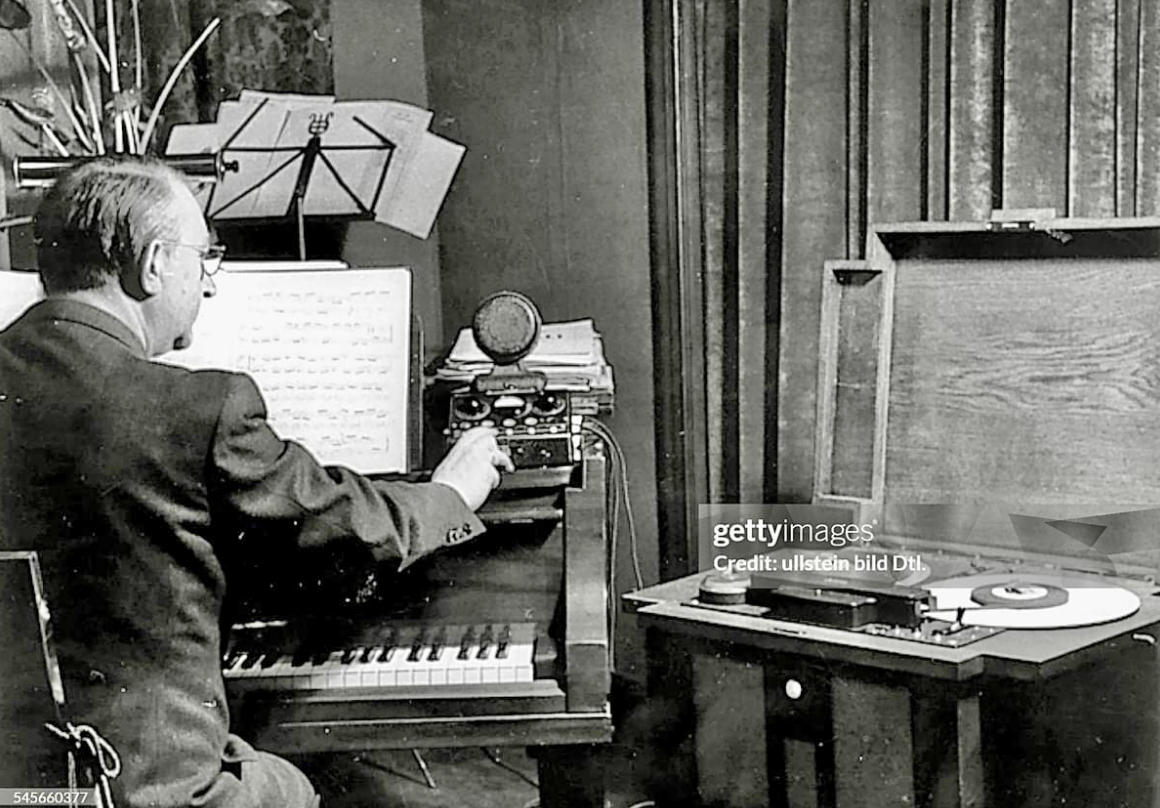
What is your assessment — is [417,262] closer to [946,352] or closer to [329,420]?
[329,420]

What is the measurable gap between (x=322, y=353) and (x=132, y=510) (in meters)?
0.59

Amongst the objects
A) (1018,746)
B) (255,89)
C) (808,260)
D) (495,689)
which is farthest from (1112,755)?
(255,89)

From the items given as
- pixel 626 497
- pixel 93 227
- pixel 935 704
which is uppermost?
pixel 93 227

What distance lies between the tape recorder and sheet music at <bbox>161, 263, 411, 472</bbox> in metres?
0.12

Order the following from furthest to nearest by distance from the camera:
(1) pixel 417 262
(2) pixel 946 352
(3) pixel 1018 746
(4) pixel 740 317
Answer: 1. (1) pixel 417 262
2. (4) pixel 740 317
3. (2) pixel 946 352
4. (3) pixel 1018 746

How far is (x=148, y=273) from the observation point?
1.77 metres

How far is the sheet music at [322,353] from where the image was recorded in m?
2.18

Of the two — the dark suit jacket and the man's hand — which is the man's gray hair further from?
the man's hand

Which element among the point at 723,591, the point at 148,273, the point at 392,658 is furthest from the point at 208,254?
the point at 723,591

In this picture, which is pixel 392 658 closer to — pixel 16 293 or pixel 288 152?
pixel 16 293

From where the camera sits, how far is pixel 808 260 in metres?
2.75

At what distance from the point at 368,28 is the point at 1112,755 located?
2.20m

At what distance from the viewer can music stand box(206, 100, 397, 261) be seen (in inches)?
95.3

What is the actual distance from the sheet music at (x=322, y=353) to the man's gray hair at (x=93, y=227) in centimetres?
42
